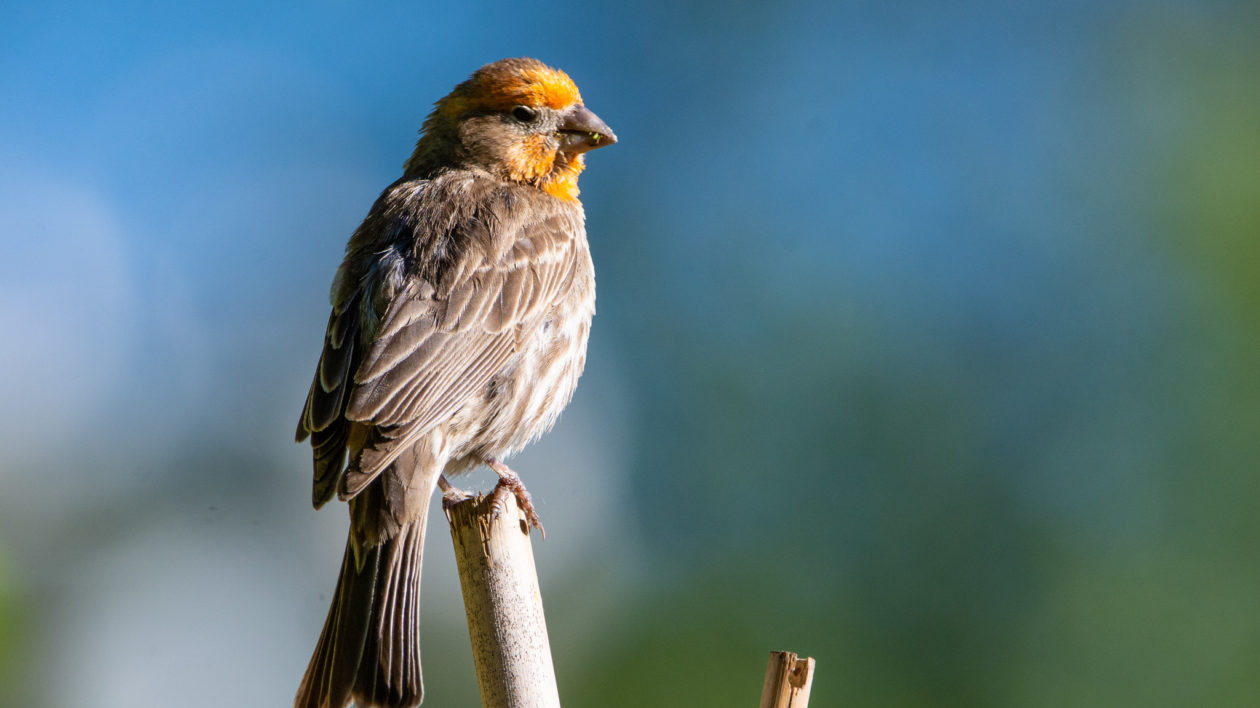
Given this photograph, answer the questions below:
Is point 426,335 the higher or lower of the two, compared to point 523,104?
lower

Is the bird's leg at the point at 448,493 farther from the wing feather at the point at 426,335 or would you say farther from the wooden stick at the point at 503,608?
the wooden stick at the point at 503,608

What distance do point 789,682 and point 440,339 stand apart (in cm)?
181

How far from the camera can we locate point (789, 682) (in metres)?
2.47

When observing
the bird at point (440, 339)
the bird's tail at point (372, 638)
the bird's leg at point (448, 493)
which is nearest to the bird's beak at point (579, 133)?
the bird at point (440, 339)

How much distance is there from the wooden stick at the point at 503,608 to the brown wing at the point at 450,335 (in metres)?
0.45

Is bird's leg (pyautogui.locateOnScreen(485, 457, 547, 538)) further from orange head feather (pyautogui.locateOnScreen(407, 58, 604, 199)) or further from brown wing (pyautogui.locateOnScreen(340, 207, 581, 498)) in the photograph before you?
orange head feather (pyautogui.locateOnScreen(407, 58, 604, 199))

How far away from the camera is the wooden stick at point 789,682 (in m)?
2.47

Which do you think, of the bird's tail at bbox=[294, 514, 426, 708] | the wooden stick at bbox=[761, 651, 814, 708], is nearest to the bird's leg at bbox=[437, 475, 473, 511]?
the bird's tail at bbox=[294, 514, 426, 708]

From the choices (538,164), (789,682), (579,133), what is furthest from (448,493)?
(789,682)

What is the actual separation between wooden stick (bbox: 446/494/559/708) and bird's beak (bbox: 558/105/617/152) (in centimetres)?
201

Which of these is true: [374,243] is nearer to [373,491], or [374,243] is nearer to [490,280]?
[490,280]

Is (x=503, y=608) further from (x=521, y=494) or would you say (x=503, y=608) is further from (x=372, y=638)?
(x=521, y=494)

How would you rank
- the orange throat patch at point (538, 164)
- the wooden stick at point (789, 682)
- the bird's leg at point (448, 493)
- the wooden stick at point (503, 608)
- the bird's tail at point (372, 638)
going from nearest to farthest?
the wooden stick at point (789, 682) → the wooden stick at point (503, 608) → the bird's tail at point (372, 638) → the bird's leg at point (448, 493) → the orange throat patch at point (538, 164)

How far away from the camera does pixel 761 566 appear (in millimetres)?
8555
